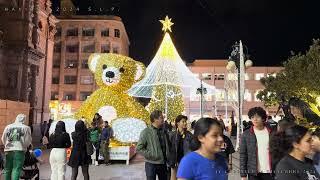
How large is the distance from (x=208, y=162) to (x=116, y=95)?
14.7 meters

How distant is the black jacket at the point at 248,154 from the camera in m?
5.76

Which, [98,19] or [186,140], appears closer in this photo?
[186,140]

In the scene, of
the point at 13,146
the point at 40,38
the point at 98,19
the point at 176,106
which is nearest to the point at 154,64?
the point at 176,106

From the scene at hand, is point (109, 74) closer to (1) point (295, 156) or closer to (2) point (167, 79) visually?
(2) point (167, 79)

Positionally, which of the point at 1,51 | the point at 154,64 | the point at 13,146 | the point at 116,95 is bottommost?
the point at 13,146

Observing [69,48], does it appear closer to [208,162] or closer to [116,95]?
[116,95]

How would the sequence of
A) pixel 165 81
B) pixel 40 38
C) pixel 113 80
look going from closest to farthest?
pixel 113 80 → pixel 165 81 → pixel 40 38

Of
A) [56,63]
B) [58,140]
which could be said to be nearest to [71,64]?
[56,63]

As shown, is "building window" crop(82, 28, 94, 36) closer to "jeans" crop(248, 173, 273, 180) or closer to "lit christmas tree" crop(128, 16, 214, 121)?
"lit christmas tree" crop(128, 16, 214, 121)

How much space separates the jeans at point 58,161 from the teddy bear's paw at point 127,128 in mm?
7147

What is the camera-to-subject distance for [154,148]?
6.44 m

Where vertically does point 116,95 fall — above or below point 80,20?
below

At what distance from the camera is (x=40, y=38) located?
152 ft

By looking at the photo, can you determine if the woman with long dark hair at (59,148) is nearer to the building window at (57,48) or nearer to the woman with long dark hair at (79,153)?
the woman with long dark hair at (79,153)
